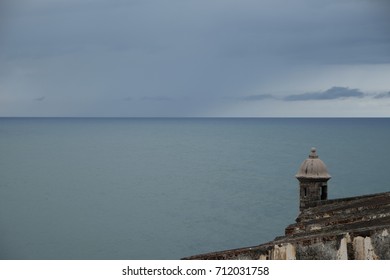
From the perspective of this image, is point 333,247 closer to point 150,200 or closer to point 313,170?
point 313,170

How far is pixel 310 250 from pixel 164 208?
50.9 metres

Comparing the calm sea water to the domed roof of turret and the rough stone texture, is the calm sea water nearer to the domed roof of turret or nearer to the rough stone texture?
the domed roof of turret

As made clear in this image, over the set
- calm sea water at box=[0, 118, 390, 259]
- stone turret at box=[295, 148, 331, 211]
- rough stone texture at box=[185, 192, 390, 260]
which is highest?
calm sea water at box=[0, 118, 390, 259]

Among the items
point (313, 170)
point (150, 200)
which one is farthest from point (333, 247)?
point (150, 200)

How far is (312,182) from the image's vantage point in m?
24.6

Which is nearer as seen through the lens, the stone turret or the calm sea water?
the stone turret

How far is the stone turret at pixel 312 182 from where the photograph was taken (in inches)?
965

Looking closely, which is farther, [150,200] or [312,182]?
[150,200]

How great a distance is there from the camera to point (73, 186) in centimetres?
7606

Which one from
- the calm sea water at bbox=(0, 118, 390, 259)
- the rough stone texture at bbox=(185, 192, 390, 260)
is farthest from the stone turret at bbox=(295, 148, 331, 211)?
the calm sea water at bbox=(0, 118, 390, 259)

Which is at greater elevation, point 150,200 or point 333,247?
point 150,200

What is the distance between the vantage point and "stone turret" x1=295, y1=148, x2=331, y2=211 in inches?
965

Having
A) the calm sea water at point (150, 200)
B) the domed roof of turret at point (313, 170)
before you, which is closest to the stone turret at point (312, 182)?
the domed roof of turret at point (313, 170)

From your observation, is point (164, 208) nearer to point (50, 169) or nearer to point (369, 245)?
point (50, 169)
